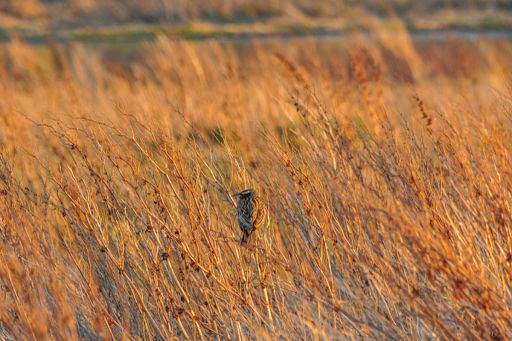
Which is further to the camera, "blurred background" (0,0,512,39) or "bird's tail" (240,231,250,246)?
"blurred background" (0,0,512,39)

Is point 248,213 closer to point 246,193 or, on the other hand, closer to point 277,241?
point 246,193

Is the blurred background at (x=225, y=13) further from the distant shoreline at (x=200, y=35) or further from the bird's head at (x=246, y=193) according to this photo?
the bird's head at (x=246, y=193)

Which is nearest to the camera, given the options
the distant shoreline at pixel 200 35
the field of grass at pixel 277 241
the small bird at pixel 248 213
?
the field of grass at pixel 277 241

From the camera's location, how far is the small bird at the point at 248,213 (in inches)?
146

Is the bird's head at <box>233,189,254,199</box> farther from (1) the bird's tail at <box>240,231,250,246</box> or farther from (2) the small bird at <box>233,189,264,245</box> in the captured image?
(1) the bird's tail at <box>240,231,250,246</box>

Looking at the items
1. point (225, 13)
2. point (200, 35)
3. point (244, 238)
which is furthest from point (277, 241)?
point (225, 13)

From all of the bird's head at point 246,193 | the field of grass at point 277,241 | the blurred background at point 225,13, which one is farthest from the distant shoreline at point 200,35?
the bird's head at point 246,193

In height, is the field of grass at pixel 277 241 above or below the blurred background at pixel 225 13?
below

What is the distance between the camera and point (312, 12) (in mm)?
25125

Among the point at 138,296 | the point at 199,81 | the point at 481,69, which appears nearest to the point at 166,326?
the point at 138,296

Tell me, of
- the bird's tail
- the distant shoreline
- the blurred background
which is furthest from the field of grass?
the blurred background

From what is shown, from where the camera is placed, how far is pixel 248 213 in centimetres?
370

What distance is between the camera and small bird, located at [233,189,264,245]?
3697 mm

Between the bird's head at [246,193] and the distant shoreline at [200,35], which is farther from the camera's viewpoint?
A: the distant shoreline at [200,35]
